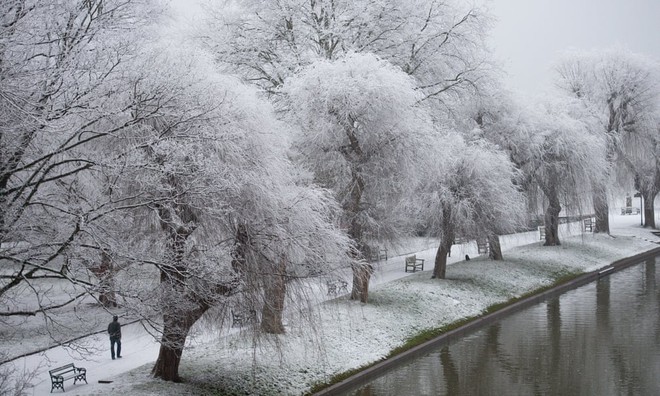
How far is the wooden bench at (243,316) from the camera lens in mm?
15633

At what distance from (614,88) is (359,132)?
32666 millimetres

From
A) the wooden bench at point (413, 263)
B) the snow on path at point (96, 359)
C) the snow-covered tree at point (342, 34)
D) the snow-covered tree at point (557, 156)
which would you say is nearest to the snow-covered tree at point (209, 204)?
the snow on path at point (96, 359)

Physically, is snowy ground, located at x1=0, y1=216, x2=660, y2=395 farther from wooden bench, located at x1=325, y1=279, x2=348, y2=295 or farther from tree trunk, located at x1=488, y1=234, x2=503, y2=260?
tree trunk, located at x1=488, y1=234, x2=503, y2=260

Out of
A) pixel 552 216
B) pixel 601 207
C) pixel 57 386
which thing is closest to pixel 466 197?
pixel 552 216

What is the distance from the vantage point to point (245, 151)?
53.1ft

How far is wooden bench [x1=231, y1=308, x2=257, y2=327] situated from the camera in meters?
15.6

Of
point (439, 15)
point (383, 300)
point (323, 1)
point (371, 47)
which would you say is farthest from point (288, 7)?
point (383, 300)

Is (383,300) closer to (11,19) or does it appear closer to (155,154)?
(155,154)

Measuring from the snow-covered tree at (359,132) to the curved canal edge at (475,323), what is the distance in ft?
9.40

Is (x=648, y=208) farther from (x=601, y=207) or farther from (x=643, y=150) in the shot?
(x=601, y=207)

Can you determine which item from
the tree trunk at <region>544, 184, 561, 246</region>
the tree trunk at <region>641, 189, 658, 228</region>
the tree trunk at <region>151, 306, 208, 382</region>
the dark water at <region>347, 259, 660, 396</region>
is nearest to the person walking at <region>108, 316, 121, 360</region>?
the tree trunk at <region>151, 306, 208, 382</region>

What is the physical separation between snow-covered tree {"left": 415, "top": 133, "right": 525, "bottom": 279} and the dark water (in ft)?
13.9

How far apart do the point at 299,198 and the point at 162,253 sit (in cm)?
440

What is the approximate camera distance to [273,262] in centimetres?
1625
